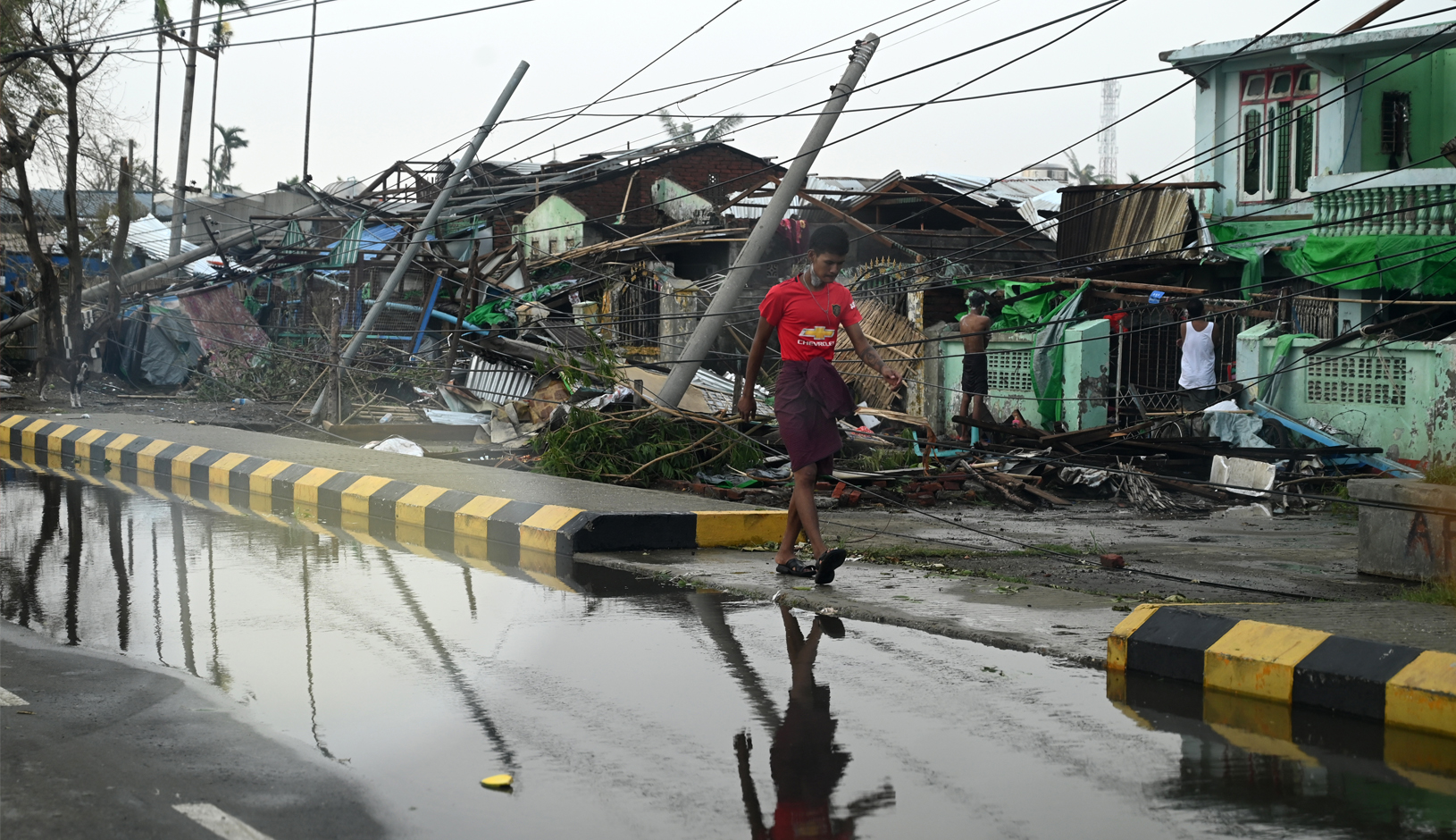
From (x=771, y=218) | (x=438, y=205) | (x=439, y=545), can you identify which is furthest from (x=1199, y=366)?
(x=439, y=545)

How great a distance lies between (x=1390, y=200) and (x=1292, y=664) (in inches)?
533

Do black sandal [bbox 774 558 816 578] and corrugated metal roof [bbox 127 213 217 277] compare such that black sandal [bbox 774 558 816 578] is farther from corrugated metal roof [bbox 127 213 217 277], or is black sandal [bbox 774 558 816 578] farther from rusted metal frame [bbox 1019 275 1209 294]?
corrugated metal roof [bbox 127 213 217 277]

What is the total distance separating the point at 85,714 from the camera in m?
4.45

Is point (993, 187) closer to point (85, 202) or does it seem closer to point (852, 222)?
point (852, 222)

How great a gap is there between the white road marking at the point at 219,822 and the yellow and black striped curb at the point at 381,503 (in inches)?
188

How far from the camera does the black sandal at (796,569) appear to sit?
7.05 metres

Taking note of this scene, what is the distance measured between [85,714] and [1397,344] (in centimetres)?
1361

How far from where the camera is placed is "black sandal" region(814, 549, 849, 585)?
6637 millimetres

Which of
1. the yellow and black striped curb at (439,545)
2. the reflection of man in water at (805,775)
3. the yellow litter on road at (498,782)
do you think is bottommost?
the yellow litter on road at (498,782)

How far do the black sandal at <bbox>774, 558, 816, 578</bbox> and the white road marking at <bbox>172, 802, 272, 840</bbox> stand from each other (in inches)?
154

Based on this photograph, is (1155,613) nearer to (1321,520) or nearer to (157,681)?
(157,681)

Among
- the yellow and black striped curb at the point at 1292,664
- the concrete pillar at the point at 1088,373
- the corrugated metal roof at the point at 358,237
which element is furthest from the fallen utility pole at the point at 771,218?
the corrugated metal roof at the point at 358,237

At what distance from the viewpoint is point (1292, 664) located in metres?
4.82

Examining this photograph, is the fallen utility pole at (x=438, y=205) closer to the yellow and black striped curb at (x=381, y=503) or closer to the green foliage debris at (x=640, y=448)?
the yellow and black striped curb at (x=381, y=503)
